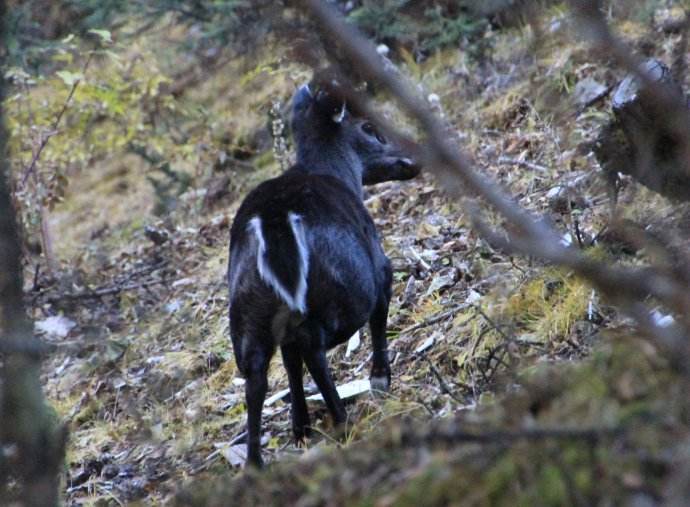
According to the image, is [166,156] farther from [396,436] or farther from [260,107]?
[396,436]

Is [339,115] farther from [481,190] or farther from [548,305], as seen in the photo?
[481,190]

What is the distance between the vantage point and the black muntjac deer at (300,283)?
221 inches

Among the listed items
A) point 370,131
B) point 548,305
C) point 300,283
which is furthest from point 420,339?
point 300,283

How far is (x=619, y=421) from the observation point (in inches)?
107

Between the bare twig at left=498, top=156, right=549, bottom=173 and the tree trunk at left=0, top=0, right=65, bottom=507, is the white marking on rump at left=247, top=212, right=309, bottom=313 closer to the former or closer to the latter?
the tree trunk at left=0, top=0, right=65, bottom=507

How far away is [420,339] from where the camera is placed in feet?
23.4

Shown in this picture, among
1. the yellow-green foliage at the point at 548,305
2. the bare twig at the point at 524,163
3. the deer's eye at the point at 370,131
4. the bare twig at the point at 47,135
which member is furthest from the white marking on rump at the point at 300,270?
the bare twig at the point at 47,135

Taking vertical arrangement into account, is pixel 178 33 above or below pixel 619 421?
above

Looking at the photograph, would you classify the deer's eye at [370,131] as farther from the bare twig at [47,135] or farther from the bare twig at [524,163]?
the bare twig at [47,135]

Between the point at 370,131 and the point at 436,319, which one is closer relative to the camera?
the point at 436,319

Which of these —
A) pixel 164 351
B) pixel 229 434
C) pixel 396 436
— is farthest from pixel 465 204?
pixel 164 351

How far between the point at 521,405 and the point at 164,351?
6.50m

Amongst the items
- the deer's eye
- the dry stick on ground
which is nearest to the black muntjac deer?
the deer's eye

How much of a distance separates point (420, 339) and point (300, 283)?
1744 mm
